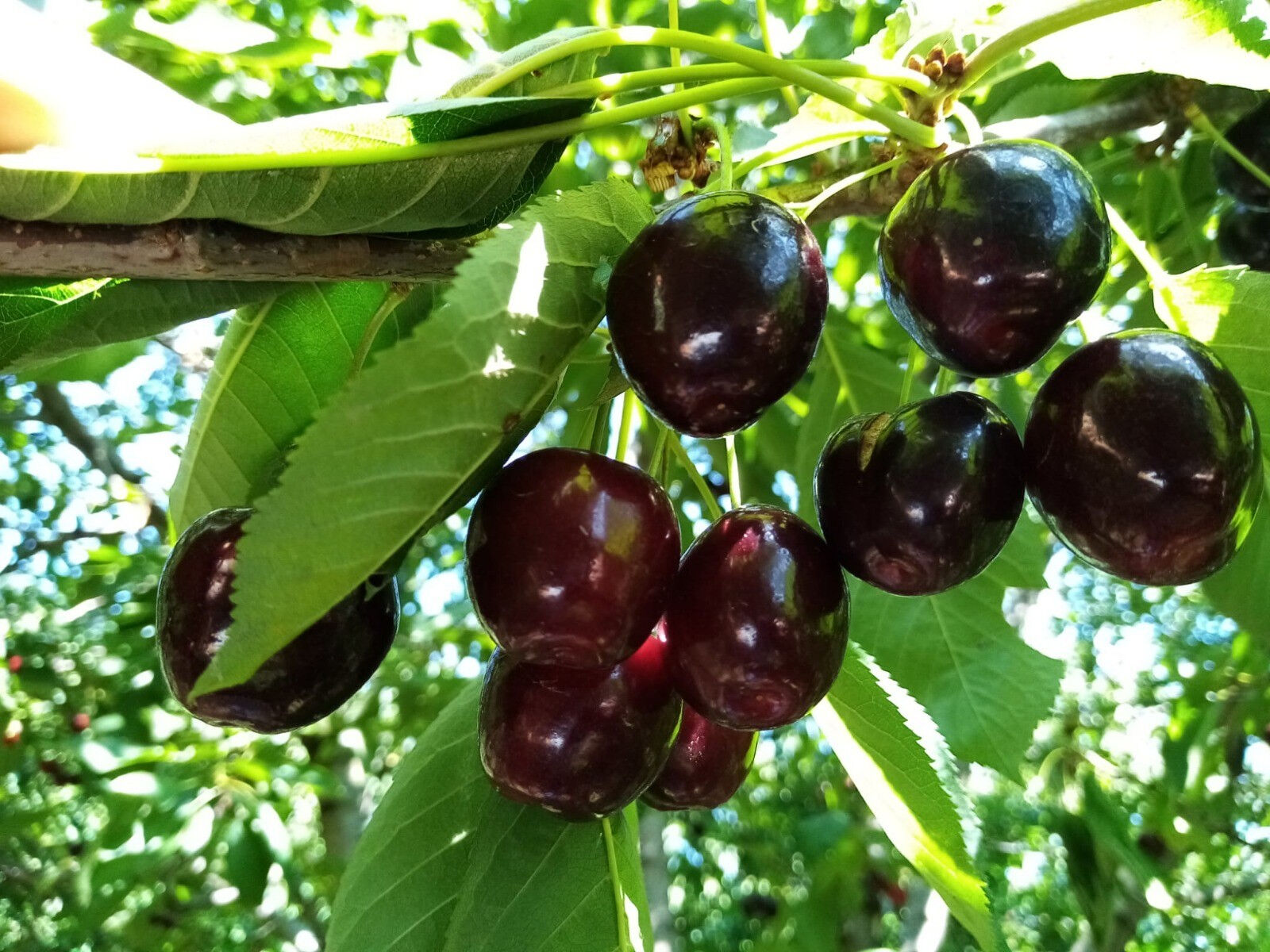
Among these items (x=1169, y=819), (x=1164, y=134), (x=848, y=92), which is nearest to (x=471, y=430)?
(x=848, y=92)

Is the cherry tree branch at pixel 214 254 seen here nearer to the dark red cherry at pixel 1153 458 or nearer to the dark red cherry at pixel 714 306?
the dark red cherry at pixel 714 306

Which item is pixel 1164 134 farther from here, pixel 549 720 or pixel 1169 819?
pixel 1169 819

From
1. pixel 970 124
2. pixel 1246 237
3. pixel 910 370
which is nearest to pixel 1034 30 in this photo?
pixel 970 124

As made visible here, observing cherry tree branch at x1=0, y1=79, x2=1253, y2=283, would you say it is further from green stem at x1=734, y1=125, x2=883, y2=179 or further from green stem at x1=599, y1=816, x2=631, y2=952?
green stem at x1=599, y1=816, x2=631, y2=952

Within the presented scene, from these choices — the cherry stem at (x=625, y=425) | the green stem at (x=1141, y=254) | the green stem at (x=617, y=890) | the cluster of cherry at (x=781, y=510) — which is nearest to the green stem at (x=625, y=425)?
the cherry stem at (x=625, y=425)

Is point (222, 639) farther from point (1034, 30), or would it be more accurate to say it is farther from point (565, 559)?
point (1034, 30)

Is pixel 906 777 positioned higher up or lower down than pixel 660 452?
lower down
